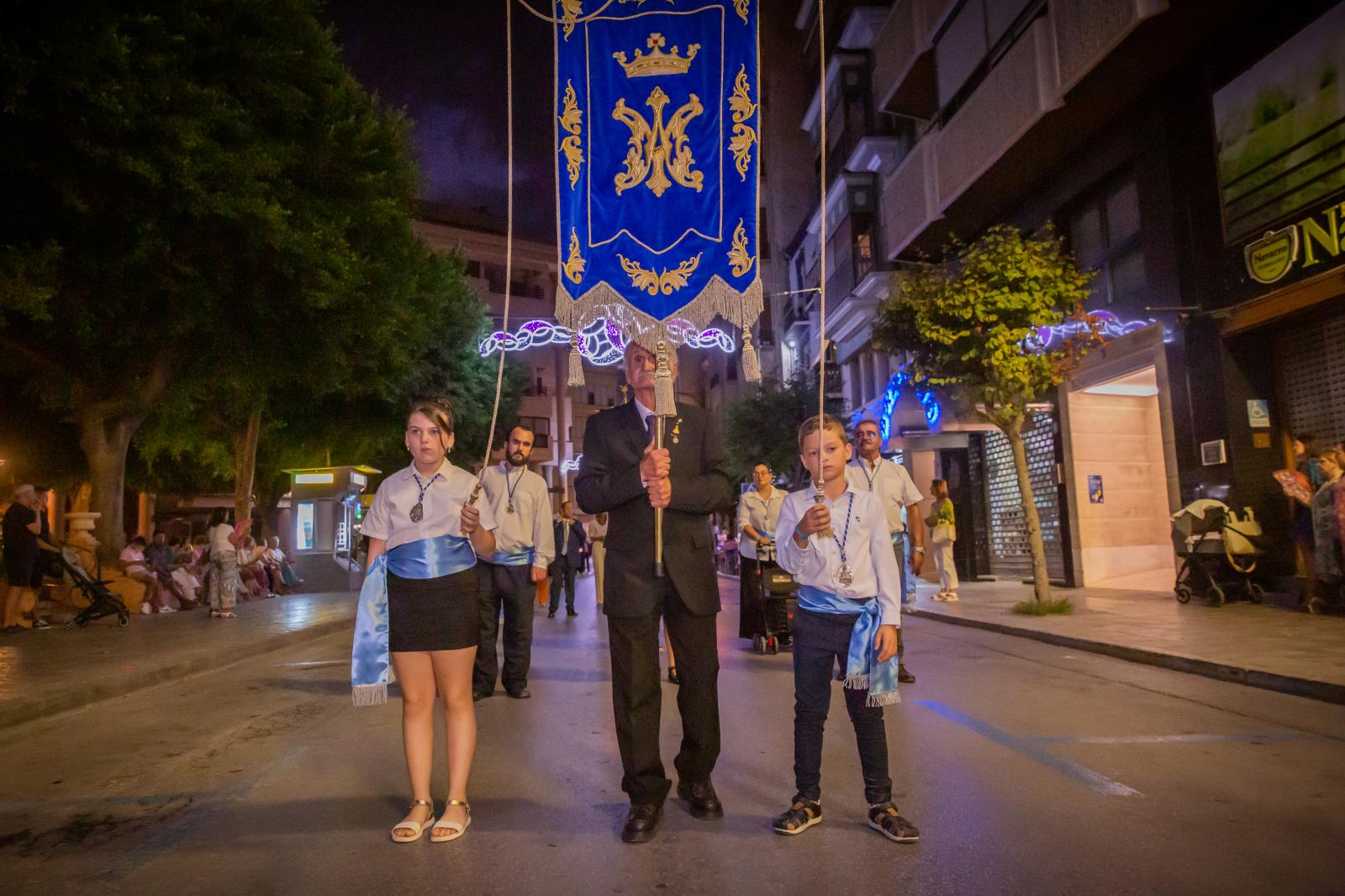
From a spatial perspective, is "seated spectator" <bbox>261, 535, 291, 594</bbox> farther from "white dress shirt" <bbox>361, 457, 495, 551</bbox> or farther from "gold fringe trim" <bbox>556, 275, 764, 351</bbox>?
"white dress shirt" <bbox>361, 457, 495, 551</bbox>

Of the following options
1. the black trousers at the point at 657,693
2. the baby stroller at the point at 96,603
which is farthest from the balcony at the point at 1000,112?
the baby stroller at the point at 96,603

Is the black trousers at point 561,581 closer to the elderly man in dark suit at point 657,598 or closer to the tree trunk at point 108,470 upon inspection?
the tree trunk at point 108,470

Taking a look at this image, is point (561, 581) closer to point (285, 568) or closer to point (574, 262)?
point (574, 262)

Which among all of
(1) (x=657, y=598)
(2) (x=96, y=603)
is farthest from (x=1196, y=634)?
(2) (x=96, y=603)

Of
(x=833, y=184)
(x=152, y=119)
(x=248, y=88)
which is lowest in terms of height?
(x=152, y=119)

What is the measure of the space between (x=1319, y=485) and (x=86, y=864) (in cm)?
1210

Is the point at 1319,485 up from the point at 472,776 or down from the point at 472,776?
up

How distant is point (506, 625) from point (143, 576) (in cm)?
1320

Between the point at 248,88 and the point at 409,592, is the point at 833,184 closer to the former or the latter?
the point at 248,88

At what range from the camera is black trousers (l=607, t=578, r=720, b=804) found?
393cm

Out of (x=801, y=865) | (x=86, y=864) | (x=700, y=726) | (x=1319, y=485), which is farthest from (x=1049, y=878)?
(x=1319, y=485)

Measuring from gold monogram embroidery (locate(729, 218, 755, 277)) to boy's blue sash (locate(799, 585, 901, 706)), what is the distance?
170 cm

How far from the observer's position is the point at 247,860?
3.73 metres

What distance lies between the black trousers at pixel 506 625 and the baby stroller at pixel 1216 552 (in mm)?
9285
